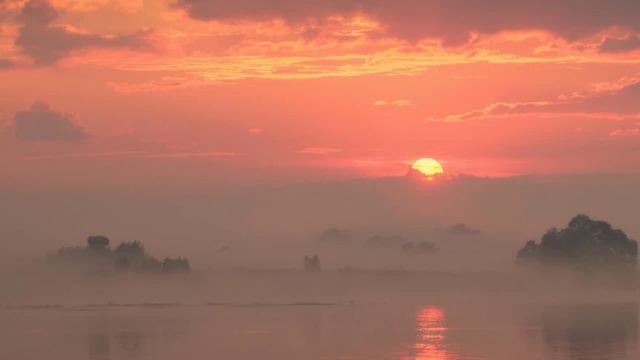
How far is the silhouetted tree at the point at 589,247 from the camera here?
506ft

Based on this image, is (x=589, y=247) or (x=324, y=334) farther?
(x=589, y=247)

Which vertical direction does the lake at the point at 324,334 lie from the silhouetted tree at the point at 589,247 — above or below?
below

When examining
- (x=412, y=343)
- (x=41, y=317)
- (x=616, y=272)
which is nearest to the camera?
(x=412, y=343)

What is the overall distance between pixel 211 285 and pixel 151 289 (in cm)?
1610

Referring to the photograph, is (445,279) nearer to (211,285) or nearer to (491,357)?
(211,285)

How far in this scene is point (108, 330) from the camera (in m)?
84.1

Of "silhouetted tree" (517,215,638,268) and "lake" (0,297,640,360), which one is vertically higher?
"silhouetted tree" (517,215,638,268)

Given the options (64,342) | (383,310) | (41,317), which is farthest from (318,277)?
(64,342)

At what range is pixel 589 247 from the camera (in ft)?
508

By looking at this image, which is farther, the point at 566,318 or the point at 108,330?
the point at 566,318

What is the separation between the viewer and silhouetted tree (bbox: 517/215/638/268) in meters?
154

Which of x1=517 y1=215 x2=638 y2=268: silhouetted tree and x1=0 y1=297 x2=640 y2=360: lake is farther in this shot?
x1=517 y1=215 x2=638 y2=268: silhouetted tree

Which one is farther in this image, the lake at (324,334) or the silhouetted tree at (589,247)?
the silhouetted tree at (589,247)

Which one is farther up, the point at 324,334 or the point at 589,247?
the point at 589,247
